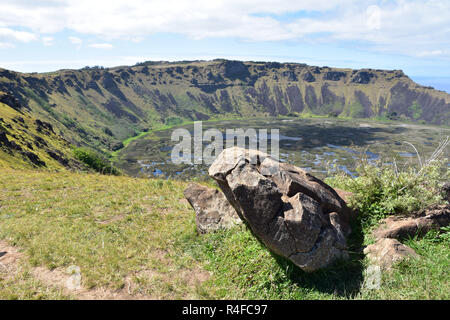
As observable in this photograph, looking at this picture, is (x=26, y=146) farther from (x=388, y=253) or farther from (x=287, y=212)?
(x=388, y=253)

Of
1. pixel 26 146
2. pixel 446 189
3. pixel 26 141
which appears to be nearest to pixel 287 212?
pixel 446 189

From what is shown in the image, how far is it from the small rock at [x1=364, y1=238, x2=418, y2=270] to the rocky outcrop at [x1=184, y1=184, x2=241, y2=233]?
569 cm

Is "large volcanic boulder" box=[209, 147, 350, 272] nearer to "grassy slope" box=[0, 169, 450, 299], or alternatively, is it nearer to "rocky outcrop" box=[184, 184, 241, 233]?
"grassy slope" box=[0, 169, 450, 299]

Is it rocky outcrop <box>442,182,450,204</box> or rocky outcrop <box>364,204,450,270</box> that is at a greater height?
rocky outcrop <box>442,182,450,204</box>

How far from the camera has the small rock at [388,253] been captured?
8.81 metres

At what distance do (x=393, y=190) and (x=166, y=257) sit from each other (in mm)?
10727

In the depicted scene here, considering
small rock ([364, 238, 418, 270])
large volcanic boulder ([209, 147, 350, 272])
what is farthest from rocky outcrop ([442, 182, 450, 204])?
large volcanic boulder ([209, 147, 350, 272])

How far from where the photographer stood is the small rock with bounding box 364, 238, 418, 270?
8812 millimetres

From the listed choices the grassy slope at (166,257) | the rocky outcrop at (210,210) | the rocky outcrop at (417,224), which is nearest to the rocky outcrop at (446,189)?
the rocky outcrop at (417,224)

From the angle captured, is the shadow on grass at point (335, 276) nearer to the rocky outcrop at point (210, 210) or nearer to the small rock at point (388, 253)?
the small rock at point (388, 253)

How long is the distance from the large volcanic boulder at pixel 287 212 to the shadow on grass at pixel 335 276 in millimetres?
319
